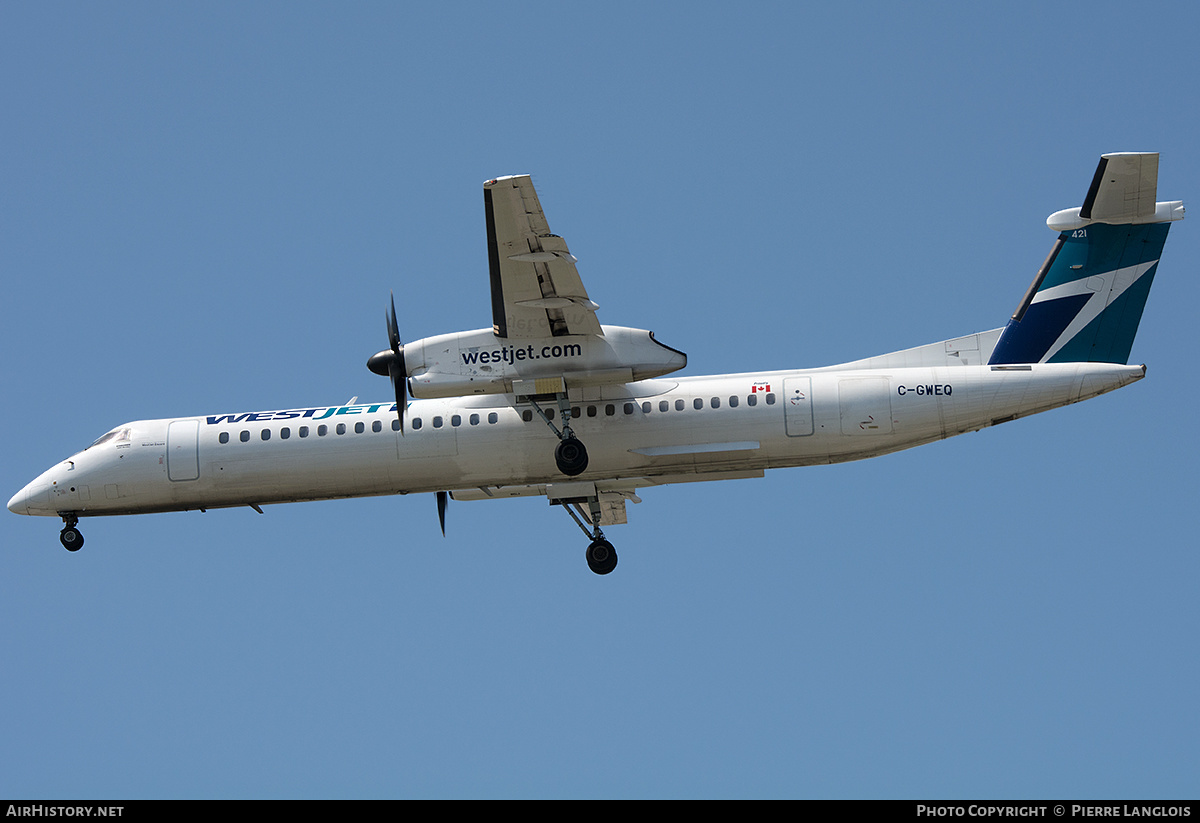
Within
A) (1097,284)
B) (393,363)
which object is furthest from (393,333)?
(1097,284)

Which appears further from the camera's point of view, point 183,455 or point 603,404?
point 183,455

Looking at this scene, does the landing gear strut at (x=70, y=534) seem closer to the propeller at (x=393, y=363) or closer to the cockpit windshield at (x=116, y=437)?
the cockpit windshield at (x=116, y=437)

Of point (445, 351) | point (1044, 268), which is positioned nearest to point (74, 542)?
point (445, 351)

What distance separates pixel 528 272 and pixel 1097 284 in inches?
413

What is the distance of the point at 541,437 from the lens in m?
24.0

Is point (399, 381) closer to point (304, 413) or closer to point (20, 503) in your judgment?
point (304, 413)

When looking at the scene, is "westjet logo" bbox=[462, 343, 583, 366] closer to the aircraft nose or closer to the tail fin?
the tail fin

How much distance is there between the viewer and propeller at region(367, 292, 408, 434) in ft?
75.5

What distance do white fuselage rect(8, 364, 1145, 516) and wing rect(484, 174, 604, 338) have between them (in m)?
1.82

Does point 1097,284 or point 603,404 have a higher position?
point 1097,284
